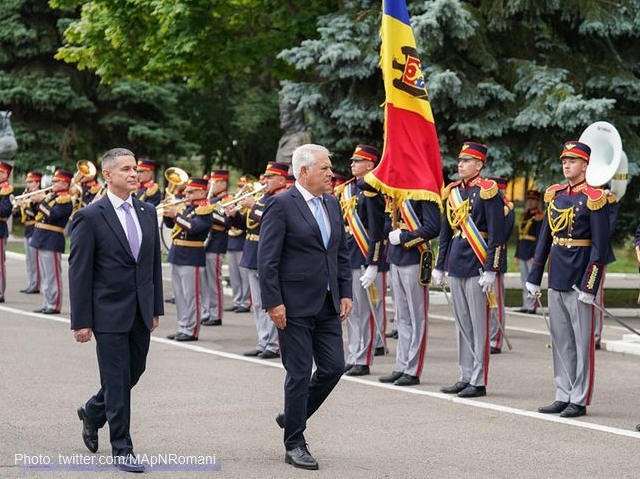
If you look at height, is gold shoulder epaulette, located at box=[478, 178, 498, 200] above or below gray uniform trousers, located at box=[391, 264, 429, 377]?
above

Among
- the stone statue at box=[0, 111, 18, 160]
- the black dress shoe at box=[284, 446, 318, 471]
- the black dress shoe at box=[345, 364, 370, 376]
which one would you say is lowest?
the black dress shoe at box=[345, 364, 370, 376]

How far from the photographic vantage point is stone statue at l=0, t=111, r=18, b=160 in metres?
32.5

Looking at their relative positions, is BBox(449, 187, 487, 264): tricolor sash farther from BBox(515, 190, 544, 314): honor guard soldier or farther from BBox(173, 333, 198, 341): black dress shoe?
BBox(515, 190, 544, 314): honor guard soldier

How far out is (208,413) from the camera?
30.7 ft

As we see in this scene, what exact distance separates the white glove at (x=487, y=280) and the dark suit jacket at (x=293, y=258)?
2788 mm

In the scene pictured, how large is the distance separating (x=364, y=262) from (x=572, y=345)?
308 cm

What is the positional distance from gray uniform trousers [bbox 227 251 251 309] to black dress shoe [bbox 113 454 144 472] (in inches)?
406

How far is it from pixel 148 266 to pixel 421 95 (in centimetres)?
547

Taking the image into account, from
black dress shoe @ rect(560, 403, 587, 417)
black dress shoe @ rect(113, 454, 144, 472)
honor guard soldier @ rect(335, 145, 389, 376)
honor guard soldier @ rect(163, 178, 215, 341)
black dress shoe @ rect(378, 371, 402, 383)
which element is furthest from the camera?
honor guard soldier @ rect(163, 178, 215, 341)

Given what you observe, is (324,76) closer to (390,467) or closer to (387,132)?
(387,132)

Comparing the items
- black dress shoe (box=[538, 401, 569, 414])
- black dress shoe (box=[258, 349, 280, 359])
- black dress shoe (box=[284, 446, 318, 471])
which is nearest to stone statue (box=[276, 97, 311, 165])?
black dress shoe (box=[258, 349, 280, 359])

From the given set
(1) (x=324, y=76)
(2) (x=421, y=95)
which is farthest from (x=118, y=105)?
(2) (x=421, y=95)

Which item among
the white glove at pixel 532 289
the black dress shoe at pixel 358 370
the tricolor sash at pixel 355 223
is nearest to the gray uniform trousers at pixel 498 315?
the tricolor sash at pixel 355 223

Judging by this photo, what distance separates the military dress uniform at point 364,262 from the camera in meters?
11.6
